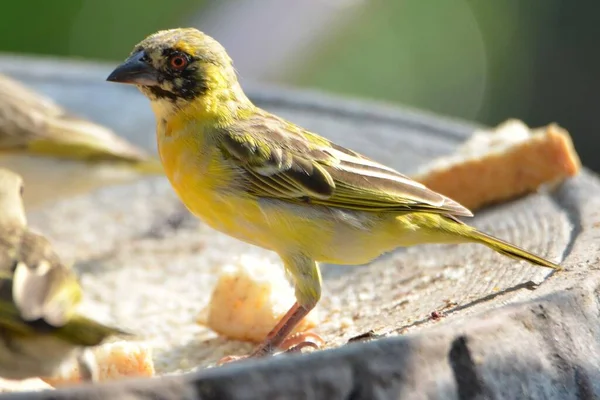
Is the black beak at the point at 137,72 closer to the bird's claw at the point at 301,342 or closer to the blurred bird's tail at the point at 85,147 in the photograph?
the bird's claw at the point at 301,342

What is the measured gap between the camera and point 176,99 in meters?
3.27

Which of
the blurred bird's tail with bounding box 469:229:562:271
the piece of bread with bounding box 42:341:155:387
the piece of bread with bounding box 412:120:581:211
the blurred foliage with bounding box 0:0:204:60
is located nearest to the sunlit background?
the blurred foliage with bounding box 0:0:204:60

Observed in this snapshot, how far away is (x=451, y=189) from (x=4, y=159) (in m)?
1.95

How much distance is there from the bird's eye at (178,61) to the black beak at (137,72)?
0.19 feet

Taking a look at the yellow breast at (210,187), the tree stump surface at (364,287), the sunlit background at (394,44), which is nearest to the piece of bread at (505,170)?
the tree stump surface at (364,287)

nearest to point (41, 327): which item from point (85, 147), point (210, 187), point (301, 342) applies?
point (210, 187)

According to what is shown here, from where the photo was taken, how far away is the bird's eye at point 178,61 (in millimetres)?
Answer: 3266

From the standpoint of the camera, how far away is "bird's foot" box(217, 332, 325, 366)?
306 centimetres

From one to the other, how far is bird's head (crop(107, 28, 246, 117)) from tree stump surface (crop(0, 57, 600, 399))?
79cm

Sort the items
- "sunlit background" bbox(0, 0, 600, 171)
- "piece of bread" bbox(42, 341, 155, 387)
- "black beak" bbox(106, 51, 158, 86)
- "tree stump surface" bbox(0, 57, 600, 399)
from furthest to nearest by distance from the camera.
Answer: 1. "sunlit background" bbox(0, 0, 600, 171)
2. "black beak" bbox(106, 51, 158, 86)
3. "piece of bread" bbox(42, 341, 155, 387)
4. "tree stump surface" bbox(0, 57, 600, 399)

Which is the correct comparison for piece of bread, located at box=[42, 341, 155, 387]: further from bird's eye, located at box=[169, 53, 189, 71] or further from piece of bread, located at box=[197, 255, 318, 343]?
bird's eye, located at box=[169, 53, 189, 71]

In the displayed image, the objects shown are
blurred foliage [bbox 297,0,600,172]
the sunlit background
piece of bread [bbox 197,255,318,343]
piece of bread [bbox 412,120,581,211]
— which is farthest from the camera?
blurred foliage [bbox 297,0,600,172]

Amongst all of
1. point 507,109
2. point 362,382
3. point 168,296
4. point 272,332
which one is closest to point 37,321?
point 362,382

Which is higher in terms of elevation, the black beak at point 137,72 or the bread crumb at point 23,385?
the black beak at point 137,72
